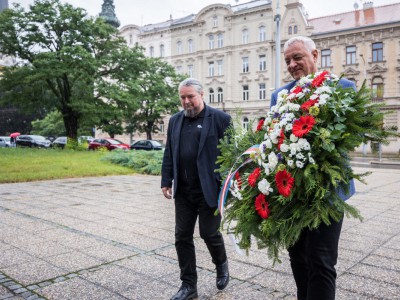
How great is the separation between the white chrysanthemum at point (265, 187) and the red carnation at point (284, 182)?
0.06 m

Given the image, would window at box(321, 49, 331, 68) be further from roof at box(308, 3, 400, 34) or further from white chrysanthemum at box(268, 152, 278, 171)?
white chrysanthemum at box(268, 152, 278, 171)

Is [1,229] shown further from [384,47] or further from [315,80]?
[384,47]

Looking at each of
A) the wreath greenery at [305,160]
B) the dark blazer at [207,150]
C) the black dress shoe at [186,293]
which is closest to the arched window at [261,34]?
the dark blazer at [207,150]

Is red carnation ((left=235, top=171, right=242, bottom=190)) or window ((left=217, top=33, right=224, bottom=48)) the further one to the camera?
window ((left=217, top=33, right=224, bottom=48))

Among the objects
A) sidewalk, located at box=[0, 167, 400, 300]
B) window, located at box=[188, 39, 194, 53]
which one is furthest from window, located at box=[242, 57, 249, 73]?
sidewalk, located at box=[0, 167, 400, 300]

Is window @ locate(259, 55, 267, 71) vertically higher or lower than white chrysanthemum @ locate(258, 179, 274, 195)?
higher

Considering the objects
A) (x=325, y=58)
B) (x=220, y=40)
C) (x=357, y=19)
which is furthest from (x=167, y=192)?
(x=220, y=40)

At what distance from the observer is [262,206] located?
2.54 metres

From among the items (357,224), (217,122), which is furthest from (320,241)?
(357,224)

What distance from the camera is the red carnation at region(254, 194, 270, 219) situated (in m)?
2.50

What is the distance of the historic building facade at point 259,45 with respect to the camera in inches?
1524

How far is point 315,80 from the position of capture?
2.56m

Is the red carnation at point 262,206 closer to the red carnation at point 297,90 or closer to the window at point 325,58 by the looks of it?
the red carnation at point 297,90

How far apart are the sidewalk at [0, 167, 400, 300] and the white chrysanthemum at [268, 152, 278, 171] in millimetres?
1641
